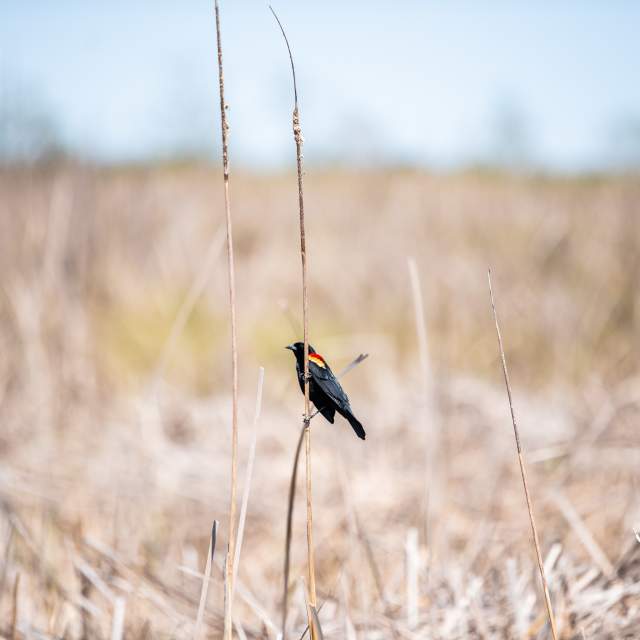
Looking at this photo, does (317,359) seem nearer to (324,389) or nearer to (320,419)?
(324,389)

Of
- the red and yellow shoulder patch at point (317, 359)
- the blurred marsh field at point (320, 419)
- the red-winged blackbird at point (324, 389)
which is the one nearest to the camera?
the red-winged blackbird at point (324, 389)

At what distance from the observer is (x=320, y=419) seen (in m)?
4.37

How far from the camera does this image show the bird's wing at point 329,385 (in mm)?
732

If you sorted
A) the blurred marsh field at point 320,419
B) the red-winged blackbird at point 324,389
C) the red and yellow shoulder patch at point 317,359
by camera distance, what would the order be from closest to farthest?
the red-winged blackbird at point 324,389 < the red and yellow shoulder patch at point 317,359 < the blurred marsh field at point 320,419

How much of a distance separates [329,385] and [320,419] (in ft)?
12.1

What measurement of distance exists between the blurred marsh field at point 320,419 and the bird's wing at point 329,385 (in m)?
0.33

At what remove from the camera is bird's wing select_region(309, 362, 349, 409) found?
0.73 meters

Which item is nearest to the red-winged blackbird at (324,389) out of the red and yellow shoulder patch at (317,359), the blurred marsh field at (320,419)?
the red and yellow shoulder patch at (317,359)

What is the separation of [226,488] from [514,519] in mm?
1726

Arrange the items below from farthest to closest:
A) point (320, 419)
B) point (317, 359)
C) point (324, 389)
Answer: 1. point (320, 419)
2. point (317, 359)
3. point (324, 389)

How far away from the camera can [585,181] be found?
10.6 m

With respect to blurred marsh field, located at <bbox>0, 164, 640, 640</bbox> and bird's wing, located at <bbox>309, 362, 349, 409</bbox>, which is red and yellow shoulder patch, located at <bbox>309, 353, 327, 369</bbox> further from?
blurred marsh field, located at <bbox>0, 164, 640, 640</bbox>

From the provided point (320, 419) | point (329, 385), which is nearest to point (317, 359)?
point (329, 385)

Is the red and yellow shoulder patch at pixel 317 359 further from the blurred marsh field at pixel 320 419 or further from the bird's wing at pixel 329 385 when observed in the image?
the blurred marsh field at pixel 320 419
